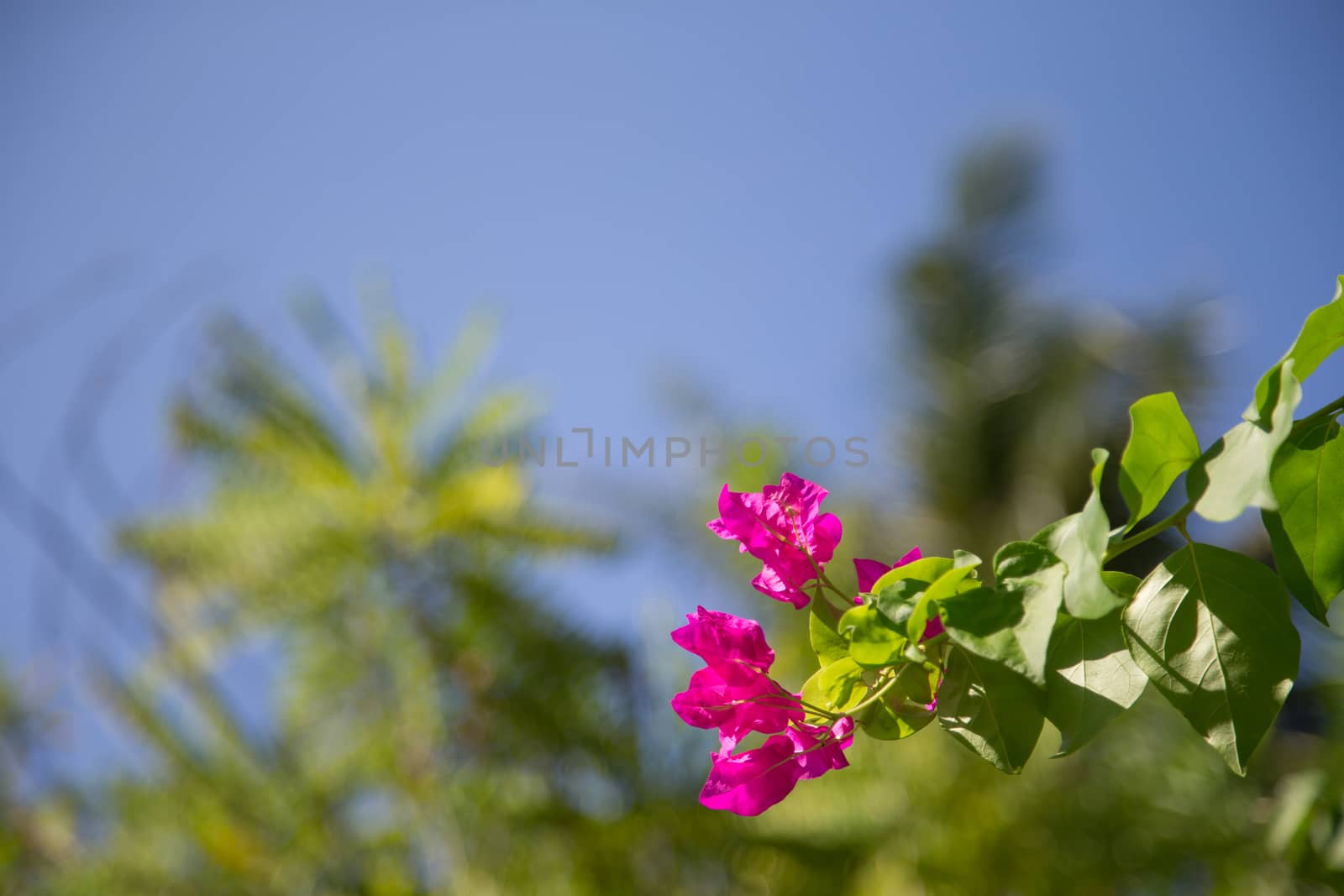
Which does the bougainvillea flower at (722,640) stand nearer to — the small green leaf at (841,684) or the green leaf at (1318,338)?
the small green leaf at (841,684)

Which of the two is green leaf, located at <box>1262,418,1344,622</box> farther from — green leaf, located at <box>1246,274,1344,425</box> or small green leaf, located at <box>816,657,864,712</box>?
small green leaf, located at <box>816,657,864,712</box>

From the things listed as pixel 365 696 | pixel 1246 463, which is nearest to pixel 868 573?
pixel 1246 463

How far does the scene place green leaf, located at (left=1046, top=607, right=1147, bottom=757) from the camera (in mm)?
257

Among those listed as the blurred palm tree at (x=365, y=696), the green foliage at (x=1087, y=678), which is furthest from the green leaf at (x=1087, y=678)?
the blurred palm tree at (x=365, y=696)

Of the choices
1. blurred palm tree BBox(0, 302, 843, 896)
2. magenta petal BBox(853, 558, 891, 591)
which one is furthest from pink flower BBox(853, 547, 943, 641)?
blurred palm tree BBox(0, 302, 843, 896)

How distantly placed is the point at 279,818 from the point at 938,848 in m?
0.96

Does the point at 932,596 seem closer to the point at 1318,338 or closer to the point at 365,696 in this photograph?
the point at 1318,338

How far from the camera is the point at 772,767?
288 millimetres

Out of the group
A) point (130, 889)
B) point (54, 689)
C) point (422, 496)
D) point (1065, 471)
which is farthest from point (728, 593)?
point (1065, 471)

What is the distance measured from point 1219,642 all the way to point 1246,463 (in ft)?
0.18

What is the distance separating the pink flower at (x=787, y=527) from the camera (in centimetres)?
31

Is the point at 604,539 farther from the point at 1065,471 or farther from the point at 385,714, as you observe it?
the point at 1065,471

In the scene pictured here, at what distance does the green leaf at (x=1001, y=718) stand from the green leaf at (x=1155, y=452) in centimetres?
6

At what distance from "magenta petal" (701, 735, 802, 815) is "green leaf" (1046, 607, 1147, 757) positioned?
7 cm
